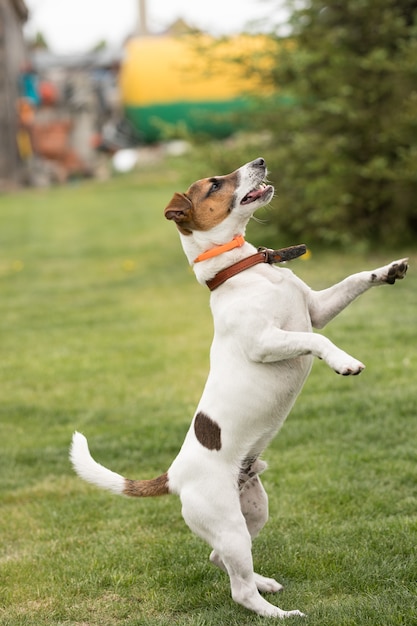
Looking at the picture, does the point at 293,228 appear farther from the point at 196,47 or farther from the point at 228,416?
the point at 228,416

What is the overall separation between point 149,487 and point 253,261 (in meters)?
Answer: 0.98

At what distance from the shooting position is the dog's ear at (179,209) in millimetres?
3928

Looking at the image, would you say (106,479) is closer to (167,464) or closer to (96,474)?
(96,474)

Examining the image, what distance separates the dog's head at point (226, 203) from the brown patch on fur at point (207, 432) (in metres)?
0.78

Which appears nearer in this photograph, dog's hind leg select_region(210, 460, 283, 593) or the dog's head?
dog's hind leg select_region(210, 460, 283, 593)

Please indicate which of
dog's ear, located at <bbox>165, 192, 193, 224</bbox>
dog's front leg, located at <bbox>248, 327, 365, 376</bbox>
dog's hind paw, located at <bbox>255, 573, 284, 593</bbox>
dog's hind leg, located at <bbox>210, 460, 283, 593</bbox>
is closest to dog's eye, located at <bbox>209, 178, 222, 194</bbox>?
dog's ear, located at <bbox>165, 192, 193, 224</bbox>

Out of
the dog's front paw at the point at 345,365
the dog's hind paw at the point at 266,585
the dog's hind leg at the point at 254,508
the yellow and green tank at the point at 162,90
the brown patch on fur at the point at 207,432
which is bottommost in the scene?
the yellow and green tank at the point at 162,90

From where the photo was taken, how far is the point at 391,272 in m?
3.82

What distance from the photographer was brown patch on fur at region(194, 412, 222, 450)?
12.2 feet

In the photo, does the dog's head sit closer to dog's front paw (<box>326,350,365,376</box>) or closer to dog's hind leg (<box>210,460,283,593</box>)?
dog's front paw (<box>326,350,365,376</box>)

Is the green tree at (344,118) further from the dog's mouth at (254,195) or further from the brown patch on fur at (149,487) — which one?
the brown patch on fur at (149,487)

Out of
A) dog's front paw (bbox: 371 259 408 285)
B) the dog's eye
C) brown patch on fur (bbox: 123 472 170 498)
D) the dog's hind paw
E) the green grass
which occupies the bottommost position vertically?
the green grass

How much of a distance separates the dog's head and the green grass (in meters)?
1.44

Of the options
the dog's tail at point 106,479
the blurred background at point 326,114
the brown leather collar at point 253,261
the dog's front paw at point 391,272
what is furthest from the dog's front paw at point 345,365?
the blurred background at point 326,114
